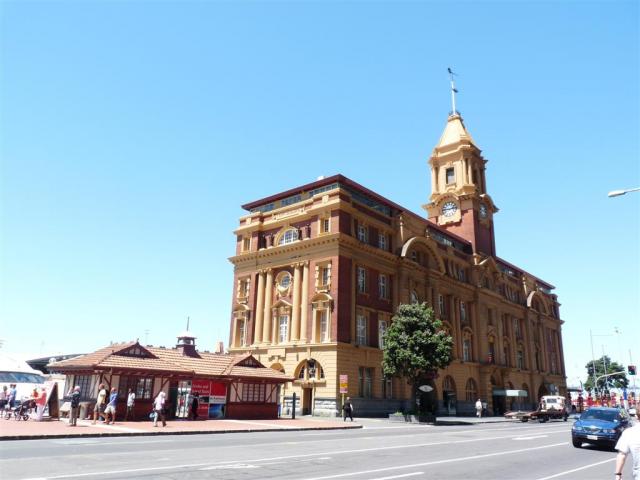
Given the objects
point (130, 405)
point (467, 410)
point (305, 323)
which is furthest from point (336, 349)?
point (467, 410)

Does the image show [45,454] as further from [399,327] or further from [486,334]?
[486,334]

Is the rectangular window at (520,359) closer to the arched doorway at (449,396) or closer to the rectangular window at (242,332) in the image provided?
the arched doorway at (449,396)

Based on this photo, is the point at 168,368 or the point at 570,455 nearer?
the point at 570,455

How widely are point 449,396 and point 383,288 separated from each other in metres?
13.7

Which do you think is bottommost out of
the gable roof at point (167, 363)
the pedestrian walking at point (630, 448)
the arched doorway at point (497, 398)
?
the arched doorway at point (497, 398)

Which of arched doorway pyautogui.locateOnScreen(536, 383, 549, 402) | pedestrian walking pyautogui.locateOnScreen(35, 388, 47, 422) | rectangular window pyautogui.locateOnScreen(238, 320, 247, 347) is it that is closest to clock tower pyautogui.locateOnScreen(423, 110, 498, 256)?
arched doorway pyautogui.locateOnScreen(536, 383, 549, 402)

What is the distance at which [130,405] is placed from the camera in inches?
1076

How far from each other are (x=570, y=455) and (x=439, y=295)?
36895 millimetres

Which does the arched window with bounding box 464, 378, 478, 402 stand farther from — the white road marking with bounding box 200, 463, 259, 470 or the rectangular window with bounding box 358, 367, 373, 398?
the white road marking with bounding box 200, 463, 259, 470

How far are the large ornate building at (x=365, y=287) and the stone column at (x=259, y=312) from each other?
0.31 ft

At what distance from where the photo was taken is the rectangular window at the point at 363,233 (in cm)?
4534

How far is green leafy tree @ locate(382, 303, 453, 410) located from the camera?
127 feet

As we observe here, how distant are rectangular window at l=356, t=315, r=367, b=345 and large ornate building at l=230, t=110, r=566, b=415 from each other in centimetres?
11

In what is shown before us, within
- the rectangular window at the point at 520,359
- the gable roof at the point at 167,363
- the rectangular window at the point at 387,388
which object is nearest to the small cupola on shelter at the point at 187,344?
the gable roof at the point at 167,363
